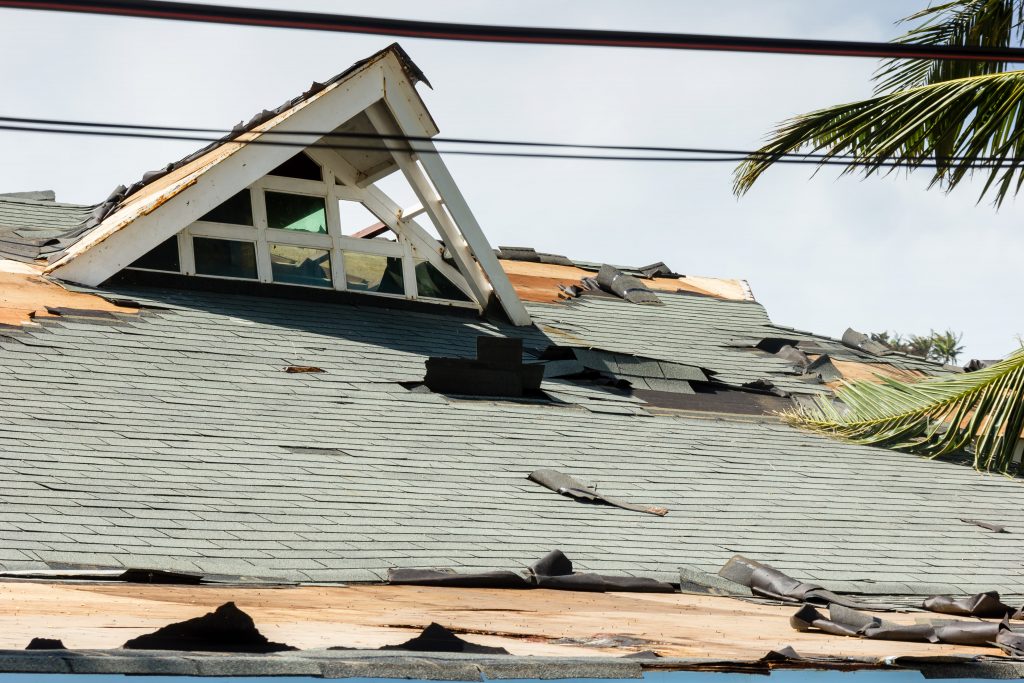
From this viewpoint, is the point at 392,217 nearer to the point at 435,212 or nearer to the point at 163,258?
the point at 435,212

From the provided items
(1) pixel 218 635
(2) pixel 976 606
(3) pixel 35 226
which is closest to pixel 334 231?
(3) pixel 35 226

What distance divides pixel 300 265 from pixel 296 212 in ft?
1.82

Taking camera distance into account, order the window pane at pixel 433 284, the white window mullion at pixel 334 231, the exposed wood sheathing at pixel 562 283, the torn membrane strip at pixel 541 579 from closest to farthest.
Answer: the torn membrane strip at pixel 541 579 < the white window mullion at pixel 334 231 < the window pane at pixel 433 284 < the exposed wood sheathing at pixel 562 283

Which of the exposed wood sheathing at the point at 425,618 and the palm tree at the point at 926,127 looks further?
the palm tree at the point at 926,127

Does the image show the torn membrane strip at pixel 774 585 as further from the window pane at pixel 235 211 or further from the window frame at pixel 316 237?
the window pane at pixel 235 211

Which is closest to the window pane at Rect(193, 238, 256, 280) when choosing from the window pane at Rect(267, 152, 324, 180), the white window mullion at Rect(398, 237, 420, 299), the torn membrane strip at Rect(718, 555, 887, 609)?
the window pane at Rect(267, 152, 324, 180)

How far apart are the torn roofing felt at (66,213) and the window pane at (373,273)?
1.75 meters

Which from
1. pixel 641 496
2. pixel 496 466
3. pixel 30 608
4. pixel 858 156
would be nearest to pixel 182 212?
pixel 496 466

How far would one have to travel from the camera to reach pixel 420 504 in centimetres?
841

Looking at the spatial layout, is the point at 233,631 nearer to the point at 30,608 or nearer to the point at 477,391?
the point at 30,608

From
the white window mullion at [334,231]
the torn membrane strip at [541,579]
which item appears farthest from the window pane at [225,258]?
the torn membrane strip at [541,579]

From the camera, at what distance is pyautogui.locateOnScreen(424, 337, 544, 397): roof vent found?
11406 mm

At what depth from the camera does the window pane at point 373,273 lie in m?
13.6

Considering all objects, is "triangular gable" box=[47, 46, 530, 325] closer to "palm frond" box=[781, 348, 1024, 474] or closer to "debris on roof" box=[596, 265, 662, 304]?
"debris on roof" box=[596, 265, 662, 304]
